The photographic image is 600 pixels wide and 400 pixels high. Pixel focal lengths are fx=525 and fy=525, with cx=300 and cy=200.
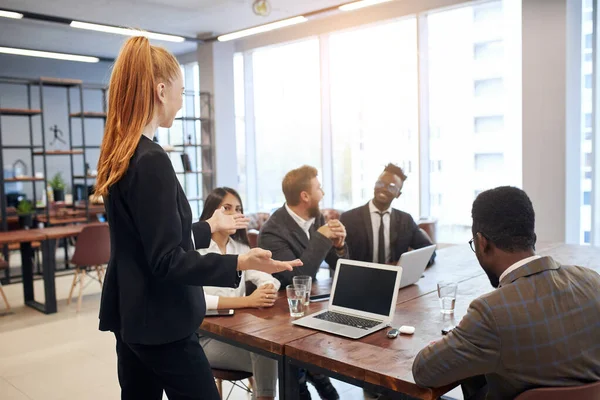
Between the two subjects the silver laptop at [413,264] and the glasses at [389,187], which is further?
the glasses at [389,187]

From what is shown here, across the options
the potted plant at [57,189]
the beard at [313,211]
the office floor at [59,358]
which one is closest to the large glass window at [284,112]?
the potted plant at [57,189]

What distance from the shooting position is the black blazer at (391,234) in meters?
3.46

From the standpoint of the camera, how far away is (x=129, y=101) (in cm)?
137

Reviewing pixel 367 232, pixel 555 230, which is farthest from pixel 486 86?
pixel 367 232

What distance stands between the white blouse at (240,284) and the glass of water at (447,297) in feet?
2.45

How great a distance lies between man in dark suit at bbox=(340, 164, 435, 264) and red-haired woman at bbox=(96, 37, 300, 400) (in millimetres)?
2124

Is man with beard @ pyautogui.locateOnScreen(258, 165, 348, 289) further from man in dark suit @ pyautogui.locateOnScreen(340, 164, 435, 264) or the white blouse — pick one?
man in dark suit @ pyautogui.locateOnScreen(340, 164, 435, 264)

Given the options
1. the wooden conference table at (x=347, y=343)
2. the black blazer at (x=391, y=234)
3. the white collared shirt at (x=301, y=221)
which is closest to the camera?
the wooden conference table at (x=347, y=343)

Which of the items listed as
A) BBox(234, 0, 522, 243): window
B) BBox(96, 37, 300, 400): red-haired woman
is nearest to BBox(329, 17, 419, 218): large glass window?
BBox(234, 0, 522, 243): window

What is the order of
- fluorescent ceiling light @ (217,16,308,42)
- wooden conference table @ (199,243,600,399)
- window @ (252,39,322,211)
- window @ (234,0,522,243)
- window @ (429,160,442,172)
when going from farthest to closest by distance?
window @ (252,39,322,211), fluorescent ceiling light @ (217,16,308,42), window @ (429,160,442,172), window @ (234,0,522,243), wooden conference table @ (199,243,600,399)

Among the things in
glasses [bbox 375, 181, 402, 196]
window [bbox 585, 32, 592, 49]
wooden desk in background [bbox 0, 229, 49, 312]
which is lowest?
wooden desk in background [bbox 0, 229, 49, 312]

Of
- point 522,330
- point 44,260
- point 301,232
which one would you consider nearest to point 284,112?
point 44,260

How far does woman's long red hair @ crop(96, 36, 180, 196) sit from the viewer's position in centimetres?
135

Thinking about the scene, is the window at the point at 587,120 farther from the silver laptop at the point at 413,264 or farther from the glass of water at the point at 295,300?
the glass of water at the point at 295,300
